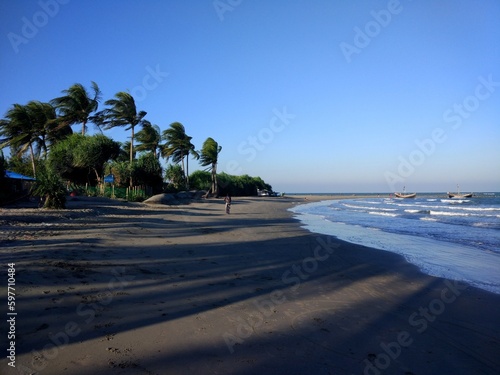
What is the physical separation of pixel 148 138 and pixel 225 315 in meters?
45.9

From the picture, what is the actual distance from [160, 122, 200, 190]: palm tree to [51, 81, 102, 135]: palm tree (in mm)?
13909

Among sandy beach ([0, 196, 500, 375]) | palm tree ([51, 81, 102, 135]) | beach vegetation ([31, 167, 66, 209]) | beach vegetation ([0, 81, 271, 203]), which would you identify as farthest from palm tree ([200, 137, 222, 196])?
sandy beach ([0, 196, 500, 375])

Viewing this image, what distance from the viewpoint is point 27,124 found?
106 ft

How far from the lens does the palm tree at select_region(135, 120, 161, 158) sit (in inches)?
1833

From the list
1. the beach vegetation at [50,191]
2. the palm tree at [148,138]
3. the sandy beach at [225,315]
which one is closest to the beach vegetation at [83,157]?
the palm tree at [148,138]

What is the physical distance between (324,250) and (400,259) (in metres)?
2.16

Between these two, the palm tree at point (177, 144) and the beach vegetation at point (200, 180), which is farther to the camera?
the beach vegetation at point (200, 180)

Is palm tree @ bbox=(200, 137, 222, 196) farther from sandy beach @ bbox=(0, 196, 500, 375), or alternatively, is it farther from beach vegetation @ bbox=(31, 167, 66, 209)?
sandy beach @ bbox=(0, 196, 500, 375)

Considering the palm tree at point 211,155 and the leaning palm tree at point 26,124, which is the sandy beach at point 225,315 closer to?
the leaning palm tree at point 26,124

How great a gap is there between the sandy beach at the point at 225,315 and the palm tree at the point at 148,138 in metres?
40.4

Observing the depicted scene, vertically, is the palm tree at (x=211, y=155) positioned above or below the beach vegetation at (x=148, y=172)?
above

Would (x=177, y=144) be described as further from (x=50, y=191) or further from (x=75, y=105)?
(x=50, y=191)

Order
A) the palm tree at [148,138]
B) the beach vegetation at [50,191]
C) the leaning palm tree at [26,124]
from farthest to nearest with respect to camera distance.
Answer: the palm tree at [148,138], the leaning palm tree at [26,124], the beach vegetation at [50,191]

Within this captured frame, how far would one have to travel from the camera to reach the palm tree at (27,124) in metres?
31.7
